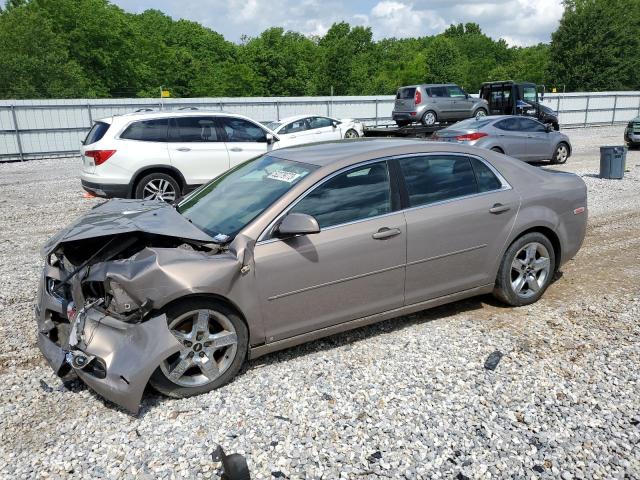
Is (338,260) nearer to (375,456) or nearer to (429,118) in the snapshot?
(375,456)

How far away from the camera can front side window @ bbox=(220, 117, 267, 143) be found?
33.1 feet

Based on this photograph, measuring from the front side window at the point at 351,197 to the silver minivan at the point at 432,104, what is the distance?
1899 cm

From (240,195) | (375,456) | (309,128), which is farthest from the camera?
(309,128)

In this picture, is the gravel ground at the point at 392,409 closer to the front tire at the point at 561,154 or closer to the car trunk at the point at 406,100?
the front tire at the point at 561,154

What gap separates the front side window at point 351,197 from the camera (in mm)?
3863

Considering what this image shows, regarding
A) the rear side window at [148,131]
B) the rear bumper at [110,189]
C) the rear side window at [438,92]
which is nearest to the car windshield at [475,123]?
the rear side window at [148,131]

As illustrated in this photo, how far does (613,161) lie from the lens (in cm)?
1202

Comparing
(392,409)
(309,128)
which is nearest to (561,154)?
(309,128)

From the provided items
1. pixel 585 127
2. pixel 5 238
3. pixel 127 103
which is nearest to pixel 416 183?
pixel 5 238

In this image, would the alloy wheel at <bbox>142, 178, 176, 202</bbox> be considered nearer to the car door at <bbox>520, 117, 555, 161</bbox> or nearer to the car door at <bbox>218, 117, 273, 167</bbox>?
the car door at <bbox>218, 117, 273, 167</bbox>

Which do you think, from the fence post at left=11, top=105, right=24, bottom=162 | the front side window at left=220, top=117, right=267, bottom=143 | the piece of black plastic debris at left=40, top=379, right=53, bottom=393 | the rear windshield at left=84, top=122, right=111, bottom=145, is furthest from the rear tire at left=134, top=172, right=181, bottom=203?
the fence post at left=11, top=105, right=24, bottom=162

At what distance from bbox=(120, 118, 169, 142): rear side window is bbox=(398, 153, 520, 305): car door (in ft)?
20.8

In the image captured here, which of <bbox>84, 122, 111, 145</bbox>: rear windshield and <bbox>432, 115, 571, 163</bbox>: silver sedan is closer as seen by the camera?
<bbox>84, 122, 111, 145</bbox>: rear windshield

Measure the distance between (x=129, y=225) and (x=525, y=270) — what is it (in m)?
3.40
